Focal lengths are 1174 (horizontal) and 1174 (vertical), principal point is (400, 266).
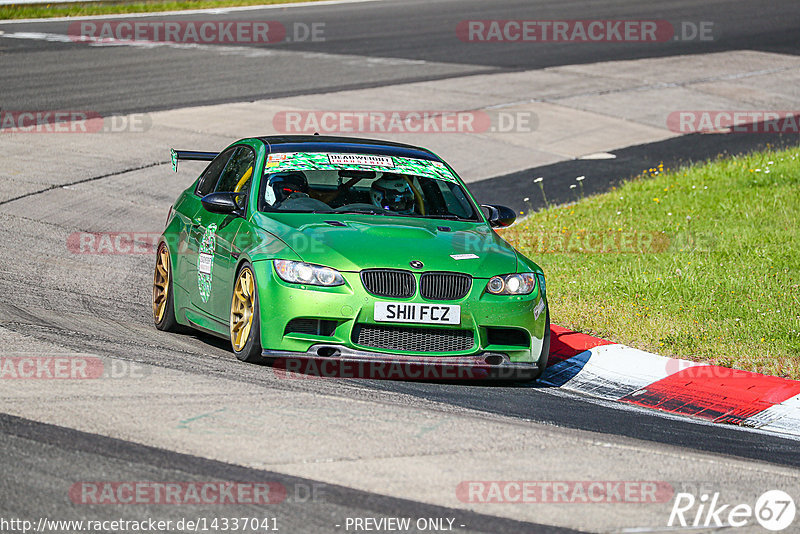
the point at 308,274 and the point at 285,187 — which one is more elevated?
the point at 285,187

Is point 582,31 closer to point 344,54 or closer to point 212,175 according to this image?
point 344,54

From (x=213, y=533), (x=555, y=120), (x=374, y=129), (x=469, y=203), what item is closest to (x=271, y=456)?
(x=213, y=533)

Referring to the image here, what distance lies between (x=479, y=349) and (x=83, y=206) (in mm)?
7644

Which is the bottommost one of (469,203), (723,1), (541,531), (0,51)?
(541,531)

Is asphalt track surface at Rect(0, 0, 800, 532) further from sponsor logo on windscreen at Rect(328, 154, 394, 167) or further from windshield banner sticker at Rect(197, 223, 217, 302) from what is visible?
sponsor logo on windscreen at Rect(328, 154, 394, 167)

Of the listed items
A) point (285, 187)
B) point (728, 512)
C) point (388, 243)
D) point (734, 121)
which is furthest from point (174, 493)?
point (734, 121)

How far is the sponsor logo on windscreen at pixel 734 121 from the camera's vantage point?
20672 millimetres

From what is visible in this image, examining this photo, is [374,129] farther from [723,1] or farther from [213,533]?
[723,1]

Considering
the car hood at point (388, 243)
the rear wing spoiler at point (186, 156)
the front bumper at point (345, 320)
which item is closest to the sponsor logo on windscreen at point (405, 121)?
the rear wing spoiler at point (186, 156)

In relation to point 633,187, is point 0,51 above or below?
above

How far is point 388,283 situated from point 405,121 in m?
12.4

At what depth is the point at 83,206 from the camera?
45.2 feet

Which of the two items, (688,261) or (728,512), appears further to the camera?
(688,261)

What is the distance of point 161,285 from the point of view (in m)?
9.32
